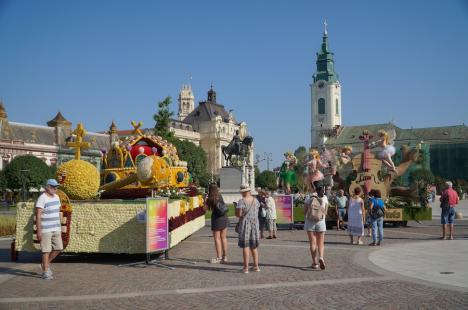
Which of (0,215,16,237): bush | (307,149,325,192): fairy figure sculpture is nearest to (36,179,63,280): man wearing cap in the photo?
(0,215,16,237): bush

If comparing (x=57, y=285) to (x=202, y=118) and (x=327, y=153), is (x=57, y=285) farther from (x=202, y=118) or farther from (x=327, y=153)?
(x=202, y=118)

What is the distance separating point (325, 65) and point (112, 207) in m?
143

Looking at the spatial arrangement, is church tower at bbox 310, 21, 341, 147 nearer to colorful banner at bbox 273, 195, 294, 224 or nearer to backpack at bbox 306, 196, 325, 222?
colorful banner at bbox 273, 195, 294, 224

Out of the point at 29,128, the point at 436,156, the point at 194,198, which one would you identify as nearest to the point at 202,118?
the point at 29,128

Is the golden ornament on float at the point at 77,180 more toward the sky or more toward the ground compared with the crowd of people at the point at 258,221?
more toward the sky

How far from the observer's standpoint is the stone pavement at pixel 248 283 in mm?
7652

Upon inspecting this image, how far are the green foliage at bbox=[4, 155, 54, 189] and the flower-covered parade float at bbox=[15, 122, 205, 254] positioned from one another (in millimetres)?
50690

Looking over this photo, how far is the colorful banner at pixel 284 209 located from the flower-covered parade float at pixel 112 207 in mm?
5121

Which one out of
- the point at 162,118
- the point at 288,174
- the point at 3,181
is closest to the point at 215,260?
the point at 288,174

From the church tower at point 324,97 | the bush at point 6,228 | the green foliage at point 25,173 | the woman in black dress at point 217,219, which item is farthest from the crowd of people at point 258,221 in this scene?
the church tower at point 324,97

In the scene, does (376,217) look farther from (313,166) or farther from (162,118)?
(162,118)

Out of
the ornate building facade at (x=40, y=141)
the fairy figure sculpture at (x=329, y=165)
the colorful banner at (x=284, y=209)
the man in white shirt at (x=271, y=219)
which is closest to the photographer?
the man in white shirt at (x=271, y=219)

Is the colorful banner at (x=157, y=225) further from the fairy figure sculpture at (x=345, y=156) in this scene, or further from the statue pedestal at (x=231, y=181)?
Answer: the statue pedestal at (x=231, y=181)

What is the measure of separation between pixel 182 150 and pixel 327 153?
54875 mm
